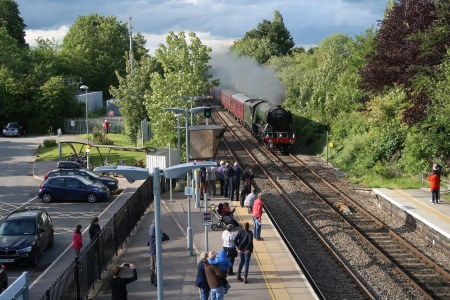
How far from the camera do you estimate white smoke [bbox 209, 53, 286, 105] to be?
61875 millimetres

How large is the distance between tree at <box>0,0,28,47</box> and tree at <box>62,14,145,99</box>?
6.66 m

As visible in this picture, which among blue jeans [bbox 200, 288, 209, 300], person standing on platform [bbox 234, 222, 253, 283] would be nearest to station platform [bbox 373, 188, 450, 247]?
person standing on platform [bbox 234, 222, 253, 283]

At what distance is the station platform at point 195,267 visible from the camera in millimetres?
14820

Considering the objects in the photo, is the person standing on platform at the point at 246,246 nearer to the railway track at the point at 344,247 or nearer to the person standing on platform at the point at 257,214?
the railway track at the point at 344,247

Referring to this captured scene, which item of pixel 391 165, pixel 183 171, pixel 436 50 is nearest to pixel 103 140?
pixel 391 165

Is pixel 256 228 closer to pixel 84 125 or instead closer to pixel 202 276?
pixel 202 276

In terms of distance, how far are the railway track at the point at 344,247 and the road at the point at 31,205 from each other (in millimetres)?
8164

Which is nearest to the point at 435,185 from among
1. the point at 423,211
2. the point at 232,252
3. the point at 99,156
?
the point at 423,211

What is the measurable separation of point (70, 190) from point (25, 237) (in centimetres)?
939

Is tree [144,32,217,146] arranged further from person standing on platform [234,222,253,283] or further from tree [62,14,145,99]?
tree [62,14,145,99]

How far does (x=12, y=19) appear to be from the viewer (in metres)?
81.5

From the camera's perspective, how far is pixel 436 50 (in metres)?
26.6

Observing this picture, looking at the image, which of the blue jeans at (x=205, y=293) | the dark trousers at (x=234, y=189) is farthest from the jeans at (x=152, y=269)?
the dark trousers at (x=234, y=189)

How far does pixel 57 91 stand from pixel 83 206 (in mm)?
33307
